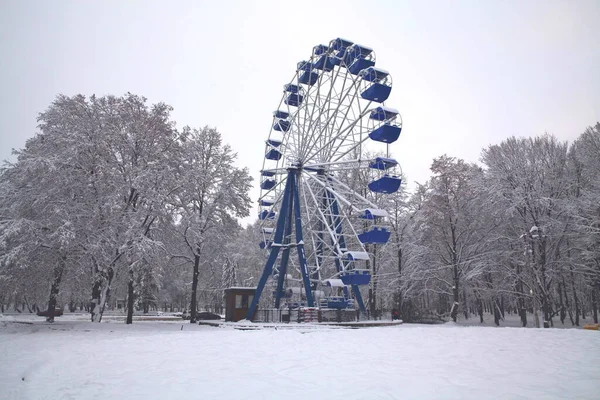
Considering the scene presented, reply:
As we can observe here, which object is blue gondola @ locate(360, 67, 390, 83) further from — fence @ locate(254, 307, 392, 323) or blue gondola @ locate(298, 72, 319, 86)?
fence @ locate(254, 307, 392, 323)

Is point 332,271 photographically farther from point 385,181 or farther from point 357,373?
point 357,373

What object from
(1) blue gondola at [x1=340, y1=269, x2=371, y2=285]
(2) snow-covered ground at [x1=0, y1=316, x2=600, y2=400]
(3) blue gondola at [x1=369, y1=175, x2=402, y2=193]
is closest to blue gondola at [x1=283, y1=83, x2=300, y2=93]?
(3) blue gondola at [x1=369, y1=175, x2=402, y2=193]

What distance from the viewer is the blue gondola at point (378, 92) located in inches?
1091

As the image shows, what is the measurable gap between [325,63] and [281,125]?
8.17 metres

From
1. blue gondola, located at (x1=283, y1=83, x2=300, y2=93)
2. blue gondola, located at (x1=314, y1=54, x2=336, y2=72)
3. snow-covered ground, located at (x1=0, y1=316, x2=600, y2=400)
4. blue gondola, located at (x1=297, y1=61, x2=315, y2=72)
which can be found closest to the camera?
snow-covered ground, located at (x1=0, y1=316, x2=600, y2=400)

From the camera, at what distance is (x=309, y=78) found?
33875mm

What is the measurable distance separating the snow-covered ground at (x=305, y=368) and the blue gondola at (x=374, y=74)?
19211 mm

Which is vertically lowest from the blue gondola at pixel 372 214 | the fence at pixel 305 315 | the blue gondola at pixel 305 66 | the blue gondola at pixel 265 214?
the fence at pixel 305 315

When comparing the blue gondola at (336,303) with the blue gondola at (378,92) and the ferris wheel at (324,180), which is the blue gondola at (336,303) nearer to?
the ferris wheel at (324,180)

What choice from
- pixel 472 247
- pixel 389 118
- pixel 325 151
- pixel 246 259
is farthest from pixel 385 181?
pixel 246 259

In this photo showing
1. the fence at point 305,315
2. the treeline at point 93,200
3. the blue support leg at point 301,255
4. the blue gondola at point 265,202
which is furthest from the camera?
the blue gondola at point 265,202

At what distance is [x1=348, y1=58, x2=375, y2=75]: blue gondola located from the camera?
29.5 m

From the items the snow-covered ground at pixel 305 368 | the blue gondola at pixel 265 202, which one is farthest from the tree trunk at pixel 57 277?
the blue gondola at pixel 265 202

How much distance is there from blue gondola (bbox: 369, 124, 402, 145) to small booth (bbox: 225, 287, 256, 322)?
14280mm
